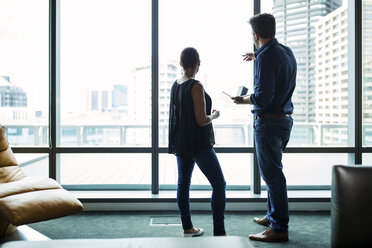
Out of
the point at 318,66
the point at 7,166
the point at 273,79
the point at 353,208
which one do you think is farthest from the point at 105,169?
the point at 353,208

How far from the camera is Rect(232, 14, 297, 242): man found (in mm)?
2164

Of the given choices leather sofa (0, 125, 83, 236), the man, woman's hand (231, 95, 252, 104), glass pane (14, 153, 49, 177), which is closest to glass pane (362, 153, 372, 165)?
the man

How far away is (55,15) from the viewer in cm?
309

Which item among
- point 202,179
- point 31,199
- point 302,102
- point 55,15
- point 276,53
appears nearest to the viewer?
point 31,199

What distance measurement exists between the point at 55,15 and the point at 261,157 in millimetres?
2495

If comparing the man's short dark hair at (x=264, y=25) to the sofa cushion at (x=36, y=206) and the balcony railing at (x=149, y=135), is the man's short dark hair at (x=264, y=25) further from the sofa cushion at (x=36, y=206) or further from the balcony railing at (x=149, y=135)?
the sofa cushion at (x=36, y=206)

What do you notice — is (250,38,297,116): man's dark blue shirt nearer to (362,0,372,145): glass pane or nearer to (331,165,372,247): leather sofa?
(331,165,372,247): leather sofa

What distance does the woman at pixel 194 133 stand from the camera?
208 centimetres

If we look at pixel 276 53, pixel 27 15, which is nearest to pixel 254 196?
pixel 276 53

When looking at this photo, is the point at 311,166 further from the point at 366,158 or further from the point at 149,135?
the point at 149,135

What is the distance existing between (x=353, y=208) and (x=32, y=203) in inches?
64.2

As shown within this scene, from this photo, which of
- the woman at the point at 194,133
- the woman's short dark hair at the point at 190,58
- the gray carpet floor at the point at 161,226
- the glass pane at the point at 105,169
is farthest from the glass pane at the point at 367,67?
the glass pane at the point at 105,169

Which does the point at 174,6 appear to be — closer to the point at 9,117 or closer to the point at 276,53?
the point at 276,53

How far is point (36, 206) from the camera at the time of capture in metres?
1.66
